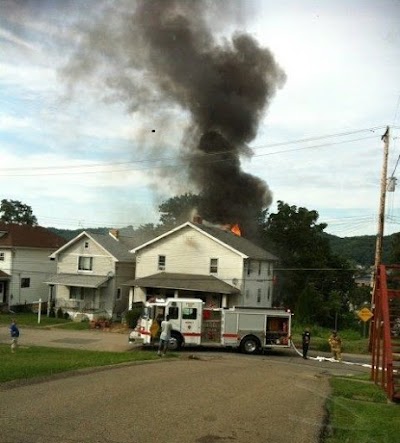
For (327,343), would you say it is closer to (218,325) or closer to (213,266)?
(218,325)

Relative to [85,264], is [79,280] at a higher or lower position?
lower

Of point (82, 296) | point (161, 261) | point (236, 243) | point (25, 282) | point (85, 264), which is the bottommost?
point (82, 296)

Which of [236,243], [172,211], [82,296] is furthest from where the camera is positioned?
[172,211]

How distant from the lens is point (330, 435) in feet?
25.5

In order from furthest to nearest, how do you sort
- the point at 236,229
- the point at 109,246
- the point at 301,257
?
the point at 301,257
the point at 236,229
the point at 109,246

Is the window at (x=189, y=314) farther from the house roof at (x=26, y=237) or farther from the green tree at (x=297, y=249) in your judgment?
the green tree at (x=297, y=249)

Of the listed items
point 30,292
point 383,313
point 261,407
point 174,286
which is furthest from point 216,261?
point 261,407

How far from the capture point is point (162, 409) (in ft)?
28.5

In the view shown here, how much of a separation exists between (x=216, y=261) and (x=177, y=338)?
506 inches

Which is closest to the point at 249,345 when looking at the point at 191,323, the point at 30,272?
the point at 191,323

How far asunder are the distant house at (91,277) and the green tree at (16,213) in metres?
42.3

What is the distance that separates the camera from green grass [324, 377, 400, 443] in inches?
305

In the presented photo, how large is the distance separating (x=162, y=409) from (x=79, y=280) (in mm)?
32846

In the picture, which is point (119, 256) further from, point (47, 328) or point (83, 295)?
point (47, 328)
